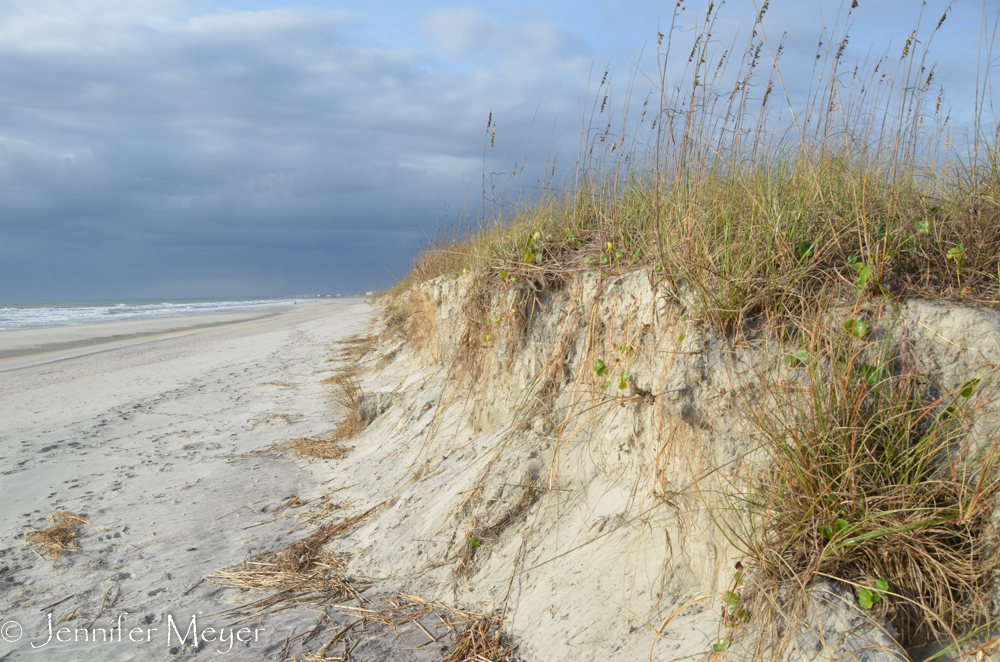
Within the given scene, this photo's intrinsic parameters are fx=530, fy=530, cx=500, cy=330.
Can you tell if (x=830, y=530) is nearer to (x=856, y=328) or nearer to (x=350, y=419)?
(x=856, y=328)

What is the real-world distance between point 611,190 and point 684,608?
3028 mm

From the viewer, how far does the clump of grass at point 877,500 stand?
5.53 ft

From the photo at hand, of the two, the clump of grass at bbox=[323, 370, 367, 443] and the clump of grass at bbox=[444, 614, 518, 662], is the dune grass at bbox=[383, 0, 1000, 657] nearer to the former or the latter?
the clump of grass at bbox=[444, 614, 518, 662]

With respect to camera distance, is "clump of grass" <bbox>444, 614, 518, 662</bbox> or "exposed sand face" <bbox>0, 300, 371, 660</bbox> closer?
"clump of grass" <bbox>444, 614, 518, 662</bbox>

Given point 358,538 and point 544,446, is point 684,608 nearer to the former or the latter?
point 544,446

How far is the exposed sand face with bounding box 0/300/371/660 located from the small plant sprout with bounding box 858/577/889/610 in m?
2.42

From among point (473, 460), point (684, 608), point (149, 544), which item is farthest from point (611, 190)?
point (149, 544)

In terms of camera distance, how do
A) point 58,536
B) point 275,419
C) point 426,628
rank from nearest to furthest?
point 426,628 < point 58,536 < point 275,419

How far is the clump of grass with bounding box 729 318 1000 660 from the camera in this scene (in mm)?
1686
